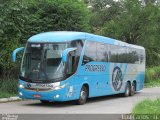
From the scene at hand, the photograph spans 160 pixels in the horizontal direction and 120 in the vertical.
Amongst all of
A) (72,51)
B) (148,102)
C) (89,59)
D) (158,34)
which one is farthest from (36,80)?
(158,34)

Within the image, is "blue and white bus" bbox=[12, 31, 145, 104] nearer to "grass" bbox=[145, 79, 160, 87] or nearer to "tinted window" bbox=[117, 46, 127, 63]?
"tinted window" bbox=[117, 46, 127, 63]

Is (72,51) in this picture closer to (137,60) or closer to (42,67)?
(42,67)

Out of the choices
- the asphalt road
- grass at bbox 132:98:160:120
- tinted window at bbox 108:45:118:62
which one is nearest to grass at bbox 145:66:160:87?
tinted window at bbox 108:45:118:62

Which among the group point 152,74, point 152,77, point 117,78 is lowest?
point 152,77

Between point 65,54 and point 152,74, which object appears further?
point 152,74

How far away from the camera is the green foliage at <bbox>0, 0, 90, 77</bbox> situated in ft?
75.0

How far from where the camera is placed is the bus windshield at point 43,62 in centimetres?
1806

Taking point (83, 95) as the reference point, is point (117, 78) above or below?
above

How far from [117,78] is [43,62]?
728cm

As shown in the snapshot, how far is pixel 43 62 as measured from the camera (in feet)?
59.8

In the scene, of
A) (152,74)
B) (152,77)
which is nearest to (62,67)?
(152,74)

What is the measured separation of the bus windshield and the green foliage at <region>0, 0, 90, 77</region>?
3.41 m

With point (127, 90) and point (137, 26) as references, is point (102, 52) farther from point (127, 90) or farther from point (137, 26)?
point (137, 26)

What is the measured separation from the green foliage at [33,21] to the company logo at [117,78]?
17.4ft
